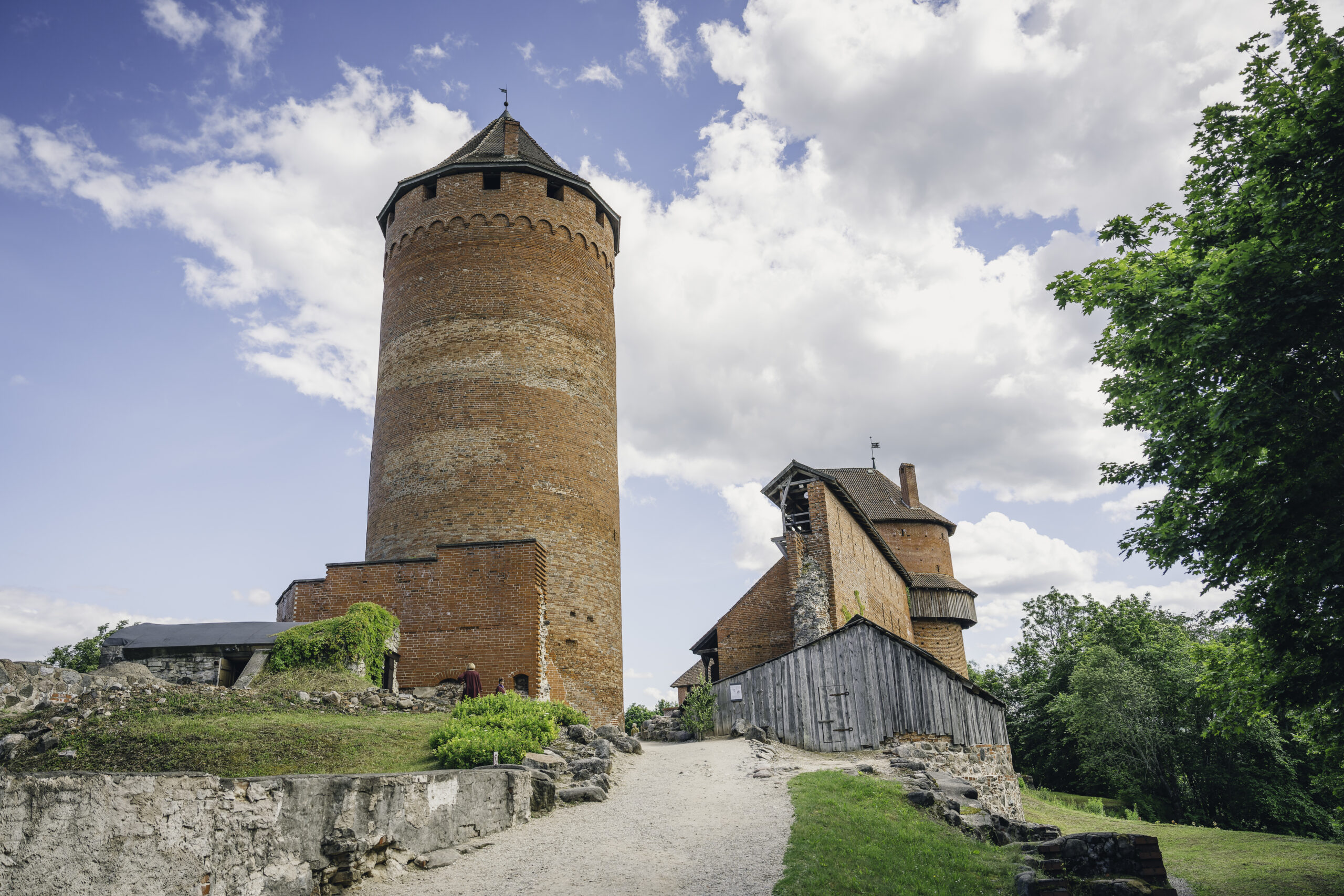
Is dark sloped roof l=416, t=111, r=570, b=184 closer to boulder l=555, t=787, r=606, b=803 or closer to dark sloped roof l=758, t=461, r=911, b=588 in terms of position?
dark sloped roof l=758, t=461, r=911, b=588

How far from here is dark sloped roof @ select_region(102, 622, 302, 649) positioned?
47.2 ft

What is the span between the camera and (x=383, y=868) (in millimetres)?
7141

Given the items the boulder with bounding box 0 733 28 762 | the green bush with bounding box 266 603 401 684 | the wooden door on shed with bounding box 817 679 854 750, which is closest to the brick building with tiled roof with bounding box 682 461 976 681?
the wooden door on shed with bounding box 817 679 854 750

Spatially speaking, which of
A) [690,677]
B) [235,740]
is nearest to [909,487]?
[690,677]

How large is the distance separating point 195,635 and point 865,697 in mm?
13117

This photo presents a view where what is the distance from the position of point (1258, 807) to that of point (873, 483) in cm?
1987

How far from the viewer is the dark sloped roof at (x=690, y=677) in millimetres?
38938

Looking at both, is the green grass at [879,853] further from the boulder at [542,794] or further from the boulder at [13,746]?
the boulder at [13,746]

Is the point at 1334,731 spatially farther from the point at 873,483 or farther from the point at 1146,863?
the point at 873,483

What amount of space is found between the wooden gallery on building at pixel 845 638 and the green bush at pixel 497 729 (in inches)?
201

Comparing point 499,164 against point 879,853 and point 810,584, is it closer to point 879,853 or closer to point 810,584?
point 810,584

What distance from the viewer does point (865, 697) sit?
632 inches

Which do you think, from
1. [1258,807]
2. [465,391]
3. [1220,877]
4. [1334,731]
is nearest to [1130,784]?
[1258,807]

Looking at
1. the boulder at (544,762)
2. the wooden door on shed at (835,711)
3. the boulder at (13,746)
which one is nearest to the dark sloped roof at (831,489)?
Answer: the wooden door on shed at (835,711)
